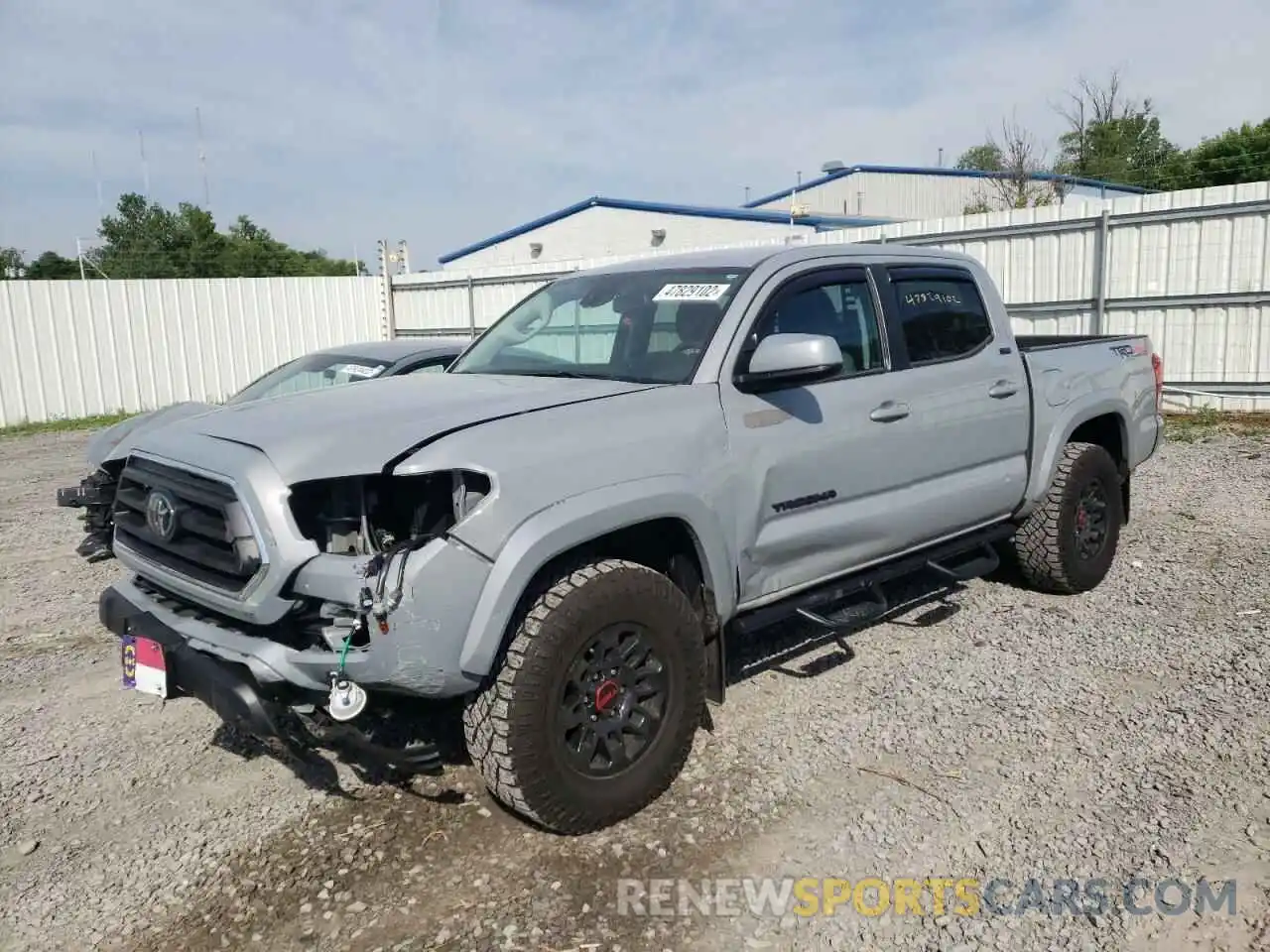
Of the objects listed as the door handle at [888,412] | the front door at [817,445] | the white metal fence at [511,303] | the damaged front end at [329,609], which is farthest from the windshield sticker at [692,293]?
the white metal fence at [511,303]

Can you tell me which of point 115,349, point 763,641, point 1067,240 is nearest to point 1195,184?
point 1067,240

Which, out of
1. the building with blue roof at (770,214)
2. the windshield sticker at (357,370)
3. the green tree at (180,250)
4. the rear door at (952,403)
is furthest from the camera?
the green tree at (180,250)

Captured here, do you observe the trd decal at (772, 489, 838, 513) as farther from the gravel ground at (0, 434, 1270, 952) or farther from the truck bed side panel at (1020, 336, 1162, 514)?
the truck bed side panel at (1020, 336, 1162, 514)

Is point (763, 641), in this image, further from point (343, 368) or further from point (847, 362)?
point (343, 368)

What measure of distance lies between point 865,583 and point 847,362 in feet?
3.07

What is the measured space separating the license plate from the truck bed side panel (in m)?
4.04

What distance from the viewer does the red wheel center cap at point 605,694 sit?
3.07 meters

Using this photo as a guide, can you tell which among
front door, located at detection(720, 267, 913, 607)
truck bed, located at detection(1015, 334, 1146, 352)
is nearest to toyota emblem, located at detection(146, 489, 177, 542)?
front door, located at detection(720, 267, 913, 607)

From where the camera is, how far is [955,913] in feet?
8.93

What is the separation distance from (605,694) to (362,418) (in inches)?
46.2

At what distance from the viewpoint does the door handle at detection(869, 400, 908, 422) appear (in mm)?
4020

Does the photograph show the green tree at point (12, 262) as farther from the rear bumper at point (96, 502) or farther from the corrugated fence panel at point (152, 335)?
the rear bumper at point (96, 502)

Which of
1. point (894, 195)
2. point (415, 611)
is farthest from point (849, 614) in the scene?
point (894, 195)

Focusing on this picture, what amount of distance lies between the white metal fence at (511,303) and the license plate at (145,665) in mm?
11194
